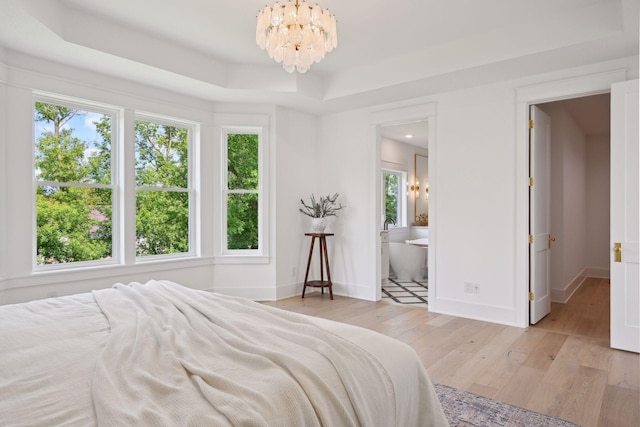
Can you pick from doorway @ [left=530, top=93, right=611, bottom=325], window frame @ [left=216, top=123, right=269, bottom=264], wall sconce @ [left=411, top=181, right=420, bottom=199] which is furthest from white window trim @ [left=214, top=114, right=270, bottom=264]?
wall sconce @ [left=411, top=181, right=420, bottom=199]

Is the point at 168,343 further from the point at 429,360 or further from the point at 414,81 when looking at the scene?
the point at 414,81

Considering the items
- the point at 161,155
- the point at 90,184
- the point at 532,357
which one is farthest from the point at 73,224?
the point at 532,357

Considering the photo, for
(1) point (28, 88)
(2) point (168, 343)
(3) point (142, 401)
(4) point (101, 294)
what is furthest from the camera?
(1) point (28, 88)

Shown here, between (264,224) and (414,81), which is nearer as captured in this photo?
(414,81)

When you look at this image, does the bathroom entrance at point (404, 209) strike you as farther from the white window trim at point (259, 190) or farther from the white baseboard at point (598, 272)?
the white baseboard at point (598, 272)

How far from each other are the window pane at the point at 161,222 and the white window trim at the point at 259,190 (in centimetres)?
44

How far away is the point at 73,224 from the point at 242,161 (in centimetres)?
212

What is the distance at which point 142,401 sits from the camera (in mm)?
1164

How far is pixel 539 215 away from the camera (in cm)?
428

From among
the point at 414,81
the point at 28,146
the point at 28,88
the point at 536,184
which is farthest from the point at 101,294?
the point at 536,184

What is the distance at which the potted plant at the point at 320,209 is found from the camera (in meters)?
5.42

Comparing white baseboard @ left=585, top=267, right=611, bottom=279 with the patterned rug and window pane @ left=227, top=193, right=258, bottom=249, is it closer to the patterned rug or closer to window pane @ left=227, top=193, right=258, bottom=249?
the patterned rug

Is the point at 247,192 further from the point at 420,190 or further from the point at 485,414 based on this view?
the point at 420,190

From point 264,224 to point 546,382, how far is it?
142 inches
